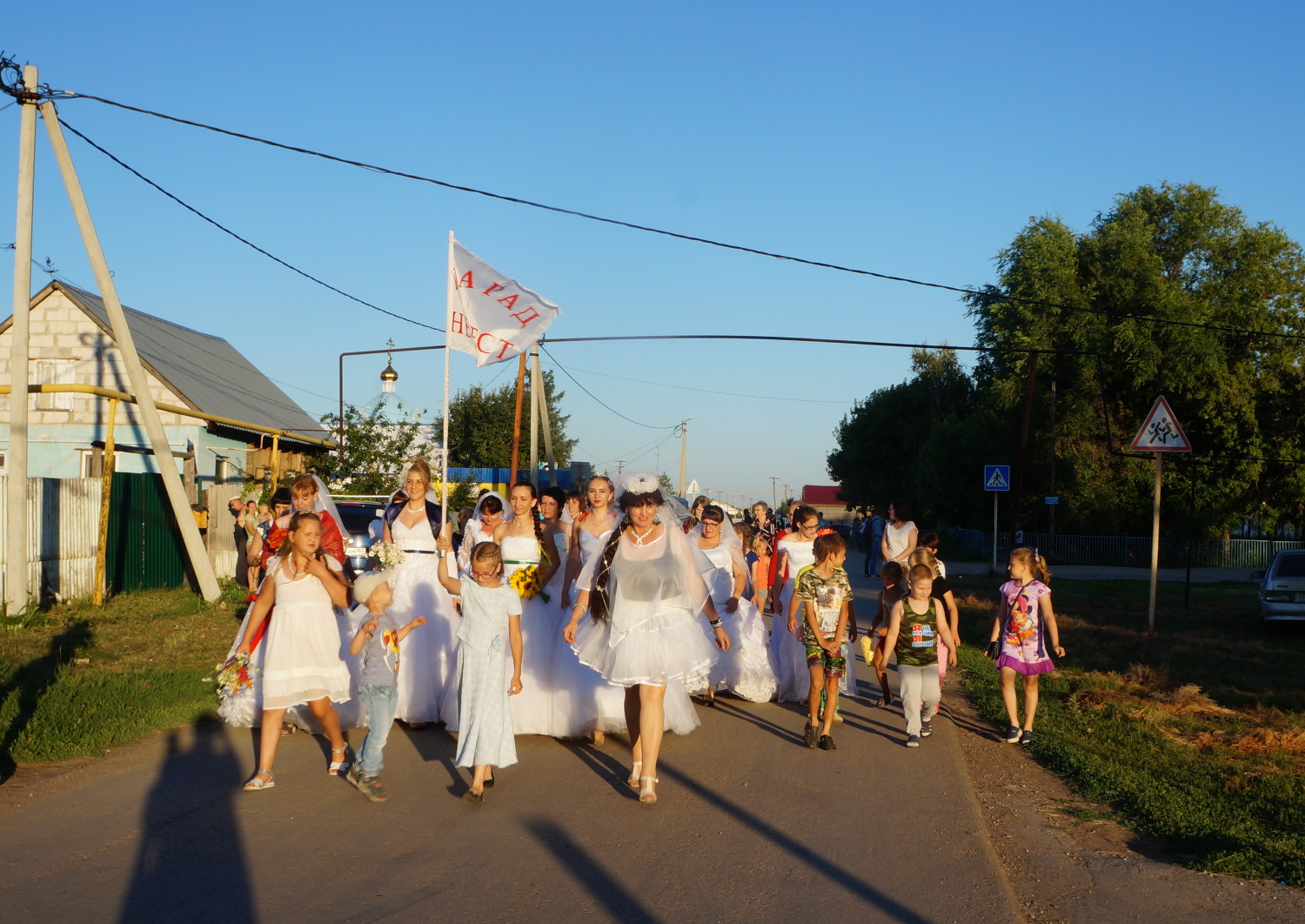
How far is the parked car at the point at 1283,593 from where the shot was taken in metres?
16.1

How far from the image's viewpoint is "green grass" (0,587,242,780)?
8086mm

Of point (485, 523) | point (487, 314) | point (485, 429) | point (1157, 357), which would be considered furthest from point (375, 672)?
point (485, 429)

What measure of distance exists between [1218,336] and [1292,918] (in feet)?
135

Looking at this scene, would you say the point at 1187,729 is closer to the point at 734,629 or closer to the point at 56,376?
the point at 734,629

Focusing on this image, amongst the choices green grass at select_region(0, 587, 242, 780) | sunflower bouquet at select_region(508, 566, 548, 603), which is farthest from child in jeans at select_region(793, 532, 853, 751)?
green grass at select_region(0, 587, 242, 780)

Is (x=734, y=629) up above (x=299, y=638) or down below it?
below

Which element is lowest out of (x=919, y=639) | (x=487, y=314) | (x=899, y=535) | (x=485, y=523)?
(x=919, y=639)

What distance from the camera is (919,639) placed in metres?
8.84

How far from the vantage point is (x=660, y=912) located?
4680 mm

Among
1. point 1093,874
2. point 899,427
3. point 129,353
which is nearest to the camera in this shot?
point 1093,874

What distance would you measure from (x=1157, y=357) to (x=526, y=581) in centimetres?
3782

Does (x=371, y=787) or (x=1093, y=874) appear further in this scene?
(x=371, y=787)

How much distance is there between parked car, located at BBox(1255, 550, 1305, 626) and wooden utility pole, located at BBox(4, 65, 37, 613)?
16586 mm

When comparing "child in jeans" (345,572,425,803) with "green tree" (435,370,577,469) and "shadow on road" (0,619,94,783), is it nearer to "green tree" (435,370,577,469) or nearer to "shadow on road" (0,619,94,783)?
"shadow on road" (0,619,94,783)
